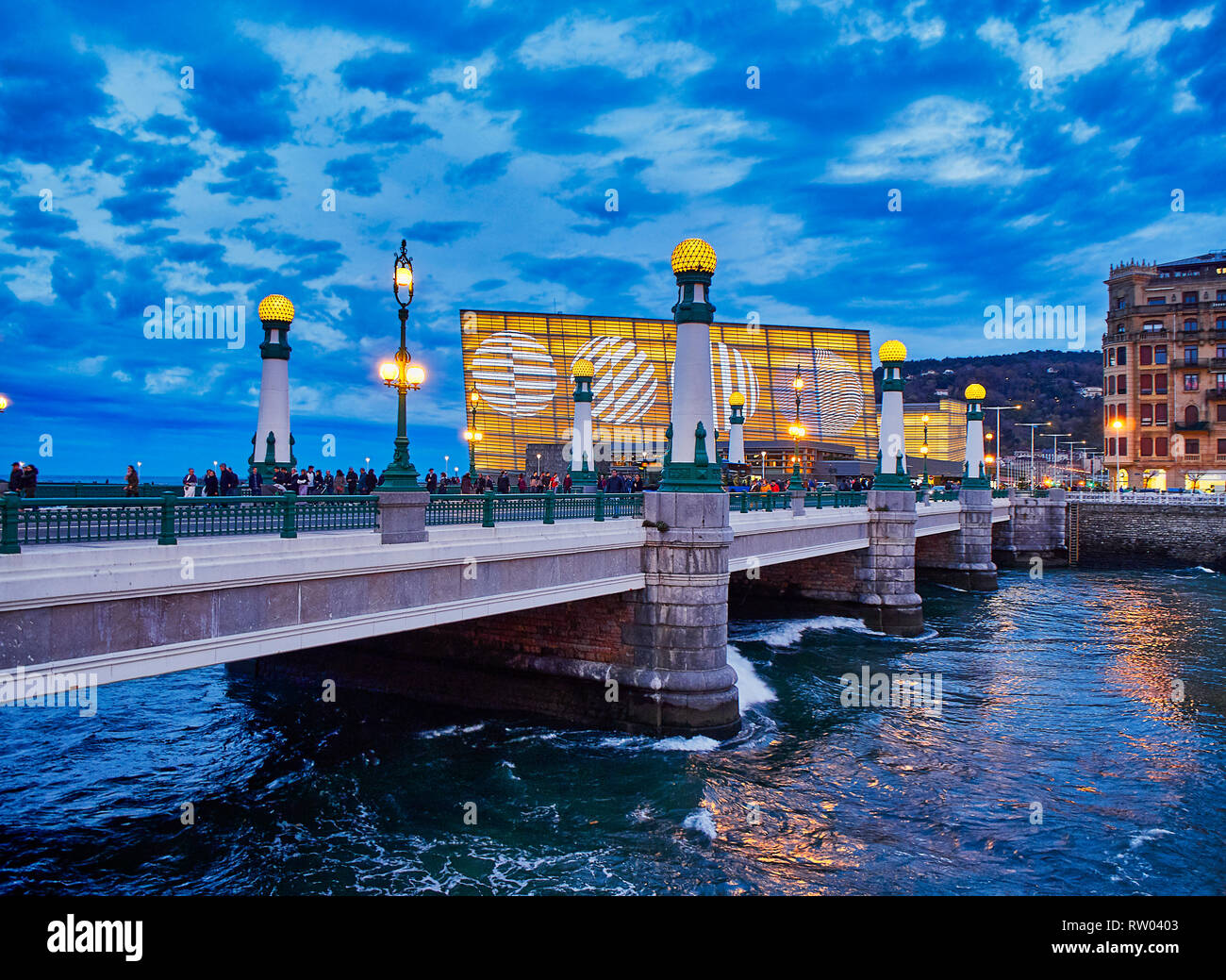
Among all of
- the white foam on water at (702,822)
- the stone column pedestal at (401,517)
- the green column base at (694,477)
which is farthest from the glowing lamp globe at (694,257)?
the white foam on water at (702,822)

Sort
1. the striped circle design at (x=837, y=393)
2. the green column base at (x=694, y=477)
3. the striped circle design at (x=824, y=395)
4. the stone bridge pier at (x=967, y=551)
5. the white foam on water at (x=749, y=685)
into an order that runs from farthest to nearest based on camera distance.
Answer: the striped circle design at (x=837, y=393)
the striped circle design at (x=824, y=395)
the stone bridge pier at (x=967, y=551)
the white foam on water at (x=749, y=685)
the green column base at (x=694, y=477)

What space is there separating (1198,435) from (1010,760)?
67.1 meters

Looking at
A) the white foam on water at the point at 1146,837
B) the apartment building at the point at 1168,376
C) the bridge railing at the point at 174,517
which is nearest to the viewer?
the bridge railing at the point at 174,517

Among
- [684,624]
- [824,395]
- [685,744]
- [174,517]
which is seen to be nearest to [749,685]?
[684,624]

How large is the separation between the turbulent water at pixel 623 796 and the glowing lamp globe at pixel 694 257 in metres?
9.47

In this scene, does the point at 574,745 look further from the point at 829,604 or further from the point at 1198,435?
the point at 1198,435

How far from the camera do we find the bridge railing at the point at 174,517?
8273 mm

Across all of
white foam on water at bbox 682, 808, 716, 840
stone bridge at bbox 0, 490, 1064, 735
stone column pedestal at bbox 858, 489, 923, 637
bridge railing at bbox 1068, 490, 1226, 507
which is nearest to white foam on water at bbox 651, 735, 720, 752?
stone bridge at bbox 0, 490, 1064, 735

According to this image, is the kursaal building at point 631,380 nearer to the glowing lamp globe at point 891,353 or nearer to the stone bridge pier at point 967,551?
the stone bridge pier at point 967,551

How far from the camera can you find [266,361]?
17.0m

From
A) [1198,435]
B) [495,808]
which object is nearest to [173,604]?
[495,808]

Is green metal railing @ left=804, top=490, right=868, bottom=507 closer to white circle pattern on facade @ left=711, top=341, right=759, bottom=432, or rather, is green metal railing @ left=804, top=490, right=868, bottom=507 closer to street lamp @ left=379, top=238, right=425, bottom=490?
street lamp @ left=379, top=238, right=425, bottom=490

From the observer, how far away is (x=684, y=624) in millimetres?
15695

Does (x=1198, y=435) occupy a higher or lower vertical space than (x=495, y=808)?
higher
